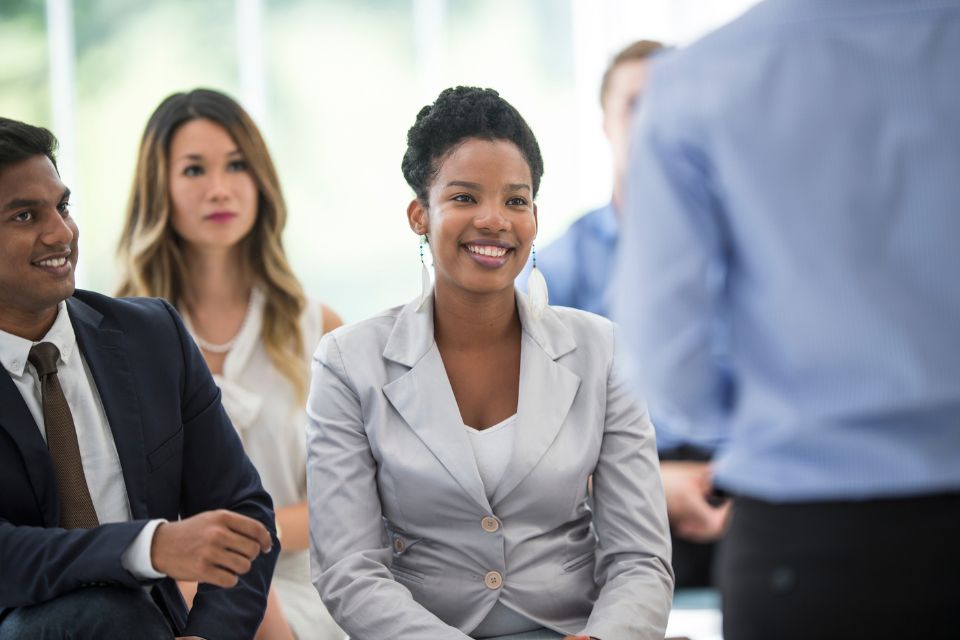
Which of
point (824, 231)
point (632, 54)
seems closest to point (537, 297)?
point (824, 231)

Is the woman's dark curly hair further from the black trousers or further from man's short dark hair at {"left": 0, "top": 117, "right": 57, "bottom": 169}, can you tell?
the black trousers

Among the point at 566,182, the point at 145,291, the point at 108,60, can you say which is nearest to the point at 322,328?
the point at 145,291

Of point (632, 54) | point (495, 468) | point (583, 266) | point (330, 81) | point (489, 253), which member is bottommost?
point (495, 468)

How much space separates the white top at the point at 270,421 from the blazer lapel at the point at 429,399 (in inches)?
35.9

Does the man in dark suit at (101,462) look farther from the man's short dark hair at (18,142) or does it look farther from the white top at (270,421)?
the white top at (270,421)

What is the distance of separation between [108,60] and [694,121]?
647 centimetres

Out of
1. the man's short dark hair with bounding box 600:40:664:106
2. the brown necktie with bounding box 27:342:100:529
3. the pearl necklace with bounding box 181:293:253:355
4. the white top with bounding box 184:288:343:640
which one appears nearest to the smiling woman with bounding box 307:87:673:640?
the brown necktie with bounding box 27:342:100:529

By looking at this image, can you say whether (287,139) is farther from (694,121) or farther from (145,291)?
(694,121)

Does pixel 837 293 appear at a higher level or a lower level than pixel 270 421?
higher

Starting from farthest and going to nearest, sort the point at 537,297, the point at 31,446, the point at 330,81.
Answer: the point at 330,81, the point at 537,297, the point at 31,446

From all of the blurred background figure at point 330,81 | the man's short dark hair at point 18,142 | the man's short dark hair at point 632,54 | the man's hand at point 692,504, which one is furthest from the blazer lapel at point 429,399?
the blurred background figure at point 330,81

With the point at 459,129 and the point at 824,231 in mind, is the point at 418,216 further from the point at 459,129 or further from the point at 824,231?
the point at 824,231

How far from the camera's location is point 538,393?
2.49 meters

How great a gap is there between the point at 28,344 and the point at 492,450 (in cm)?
96
